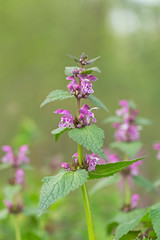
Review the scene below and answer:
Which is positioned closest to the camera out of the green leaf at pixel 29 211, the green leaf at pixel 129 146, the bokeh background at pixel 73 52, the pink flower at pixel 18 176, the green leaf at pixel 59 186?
the green leaf at pixel 59 186

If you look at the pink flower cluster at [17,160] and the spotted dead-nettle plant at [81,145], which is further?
the pink flower cluster at [17,160]

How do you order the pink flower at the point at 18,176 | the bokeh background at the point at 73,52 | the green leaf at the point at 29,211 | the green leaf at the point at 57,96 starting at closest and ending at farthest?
the green leaf at the point at 57,96, the green leaf at the point at 29,211, the pink flower at the point at 18,176, the bokeh background at the point at 73,52


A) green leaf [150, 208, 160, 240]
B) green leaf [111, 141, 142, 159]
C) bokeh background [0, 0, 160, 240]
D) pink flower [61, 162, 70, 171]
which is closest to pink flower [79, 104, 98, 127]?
pink flower [61, 162, 70, 171]

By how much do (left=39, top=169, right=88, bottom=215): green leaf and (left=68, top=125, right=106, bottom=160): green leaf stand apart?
10cm

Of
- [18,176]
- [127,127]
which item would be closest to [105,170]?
[127,127]

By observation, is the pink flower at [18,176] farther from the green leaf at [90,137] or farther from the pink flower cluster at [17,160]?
the green leaf at [90,137]

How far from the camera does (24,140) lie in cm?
359

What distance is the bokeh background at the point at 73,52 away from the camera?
8.55 m

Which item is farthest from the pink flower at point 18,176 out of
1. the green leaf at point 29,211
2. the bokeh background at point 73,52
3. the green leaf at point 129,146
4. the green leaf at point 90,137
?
the bokeh background at point 73,52

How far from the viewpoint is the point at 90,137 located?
3.56 ft

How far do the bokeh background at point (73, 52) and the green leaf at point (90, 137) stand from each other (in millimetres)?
6887

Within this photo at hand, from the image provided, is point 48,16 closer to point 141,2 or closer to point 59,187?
point 141,2

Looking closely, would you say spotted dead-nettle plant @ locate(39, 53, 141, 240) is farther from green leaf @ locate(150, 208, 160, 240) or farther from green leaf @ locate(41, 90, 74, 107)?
green leaf @ locate(150, 208, 160, 240)

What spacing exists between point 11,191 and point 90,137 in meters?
1.11
